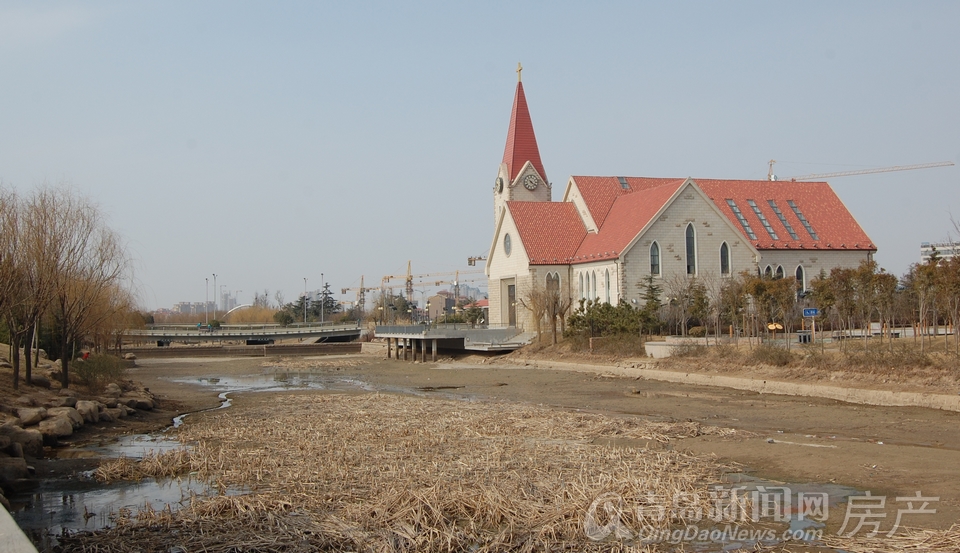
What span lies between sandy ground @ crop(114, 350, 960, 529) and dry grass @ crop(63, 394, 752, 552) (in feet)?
5.45

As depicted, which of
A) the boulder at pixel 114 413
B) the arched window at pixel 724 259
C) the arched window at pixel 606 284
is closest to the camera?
the boulder at pixel 114 413

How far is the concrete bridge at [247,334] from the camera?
92.5m

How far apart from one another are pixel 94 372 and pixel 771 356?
82.8 ft

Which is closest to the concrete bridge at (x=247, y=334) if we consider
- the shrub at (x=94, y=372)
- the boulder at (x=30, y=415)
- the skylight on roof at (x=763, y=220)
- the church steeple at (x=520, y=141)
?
the church steeple at (x=520, y=141)

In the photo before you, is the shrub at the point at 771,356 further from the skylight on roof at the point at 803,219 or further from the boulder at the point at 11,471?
the skylight on roof at the point at 803,219

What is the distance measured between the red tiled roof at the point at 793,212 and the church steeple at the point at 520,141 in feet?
46.7

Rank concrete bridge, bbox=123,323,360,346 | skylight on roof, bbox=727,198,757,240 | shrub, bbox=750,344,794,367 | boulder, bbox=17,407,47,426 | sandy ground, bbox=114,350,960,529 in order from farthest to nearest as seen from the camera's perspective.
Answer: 1. concrete bridge, bbox=123,323,360,346
2. skylight on roof, bbox=727,198,757,240
3. shrub, bbox=750,344,794,367
4. boulder, bbox=17,407,47,426
5. sandy ground, bbox=114,350,960,529

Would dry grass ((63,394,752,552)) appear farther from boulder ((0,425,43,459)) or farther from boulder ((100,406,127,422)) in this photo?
boulder ((100,406,127,422))

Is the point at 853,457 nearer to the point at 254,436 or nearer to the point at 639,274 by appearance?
the point at 254,436

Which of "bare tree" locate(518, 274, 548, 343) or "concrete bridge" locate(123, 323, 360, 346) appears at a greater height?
"bare tree" locate(518, 274, 548, 343)

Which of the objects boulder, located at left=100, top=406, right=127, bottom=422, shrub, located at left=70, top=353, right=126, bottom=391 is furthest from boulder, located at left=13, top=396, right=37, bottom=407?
shrub, located at left=70, top=353, right=126, bottom=391

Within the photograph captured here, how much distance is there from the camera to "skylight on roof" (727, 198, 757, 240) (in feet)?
190

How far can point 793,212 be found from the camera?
61.6 metres

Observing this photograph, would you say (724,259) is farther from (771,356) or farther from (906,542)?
(906,542)
